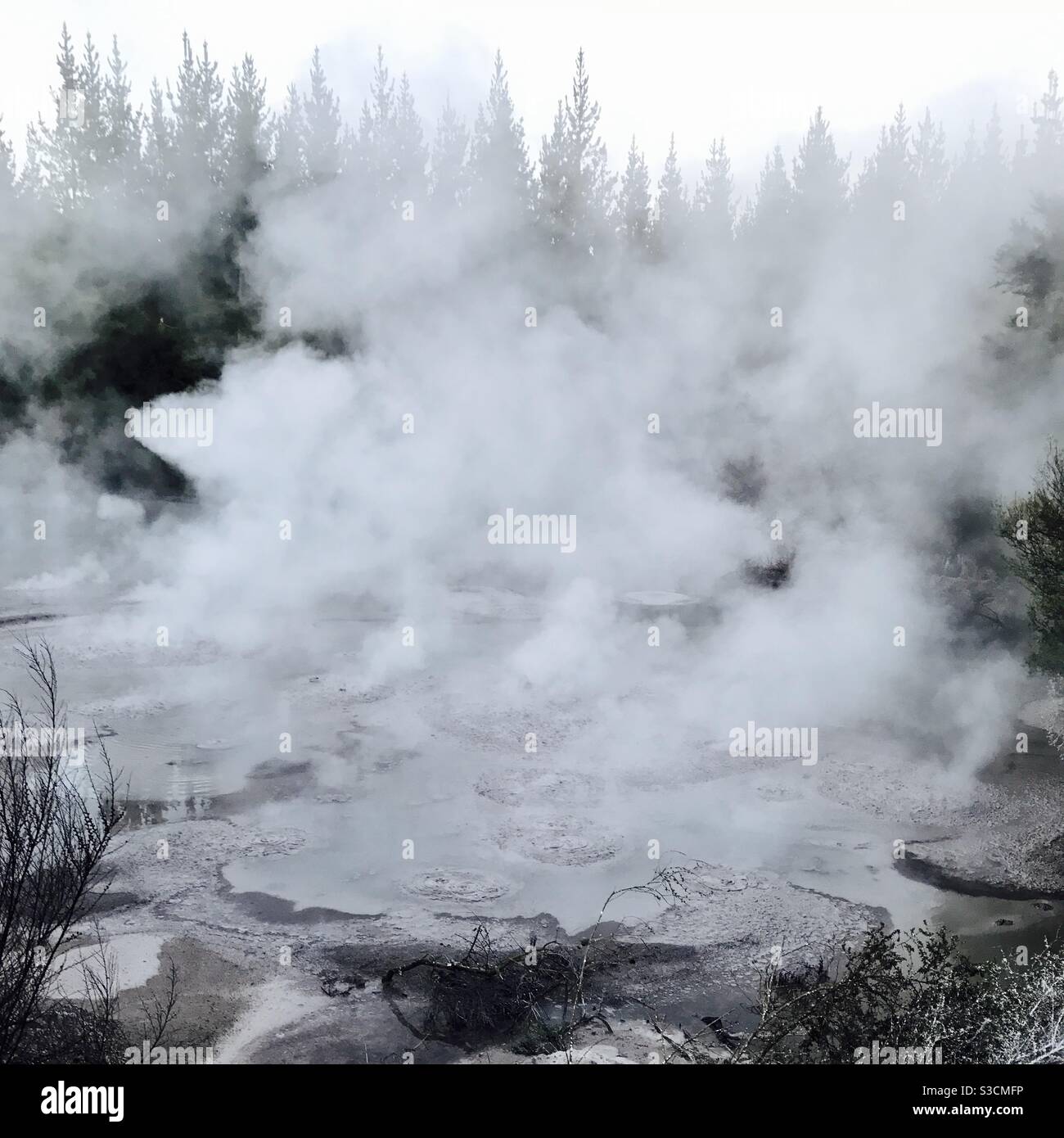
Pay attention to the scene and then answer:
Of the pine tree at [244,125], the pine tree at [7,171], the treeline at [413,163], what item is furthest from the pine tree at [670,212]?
the pine tree at [7,171]

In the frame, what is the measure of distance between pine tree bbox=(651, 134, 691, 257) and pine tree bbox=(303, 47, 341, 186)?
32.3 feet

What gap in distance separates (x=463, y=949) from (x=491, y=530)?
13.3 m

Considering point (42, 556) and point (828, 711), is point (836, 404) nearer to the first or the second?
point (828, 711)

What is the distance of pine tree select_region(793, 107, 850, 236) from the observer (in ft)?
79.1

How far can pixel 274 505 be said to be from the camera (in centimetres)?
1870

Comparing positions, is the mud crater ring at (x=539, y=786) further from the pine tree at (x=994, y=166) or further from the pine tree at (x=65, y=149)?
the pine tree at (x=65, y=149)

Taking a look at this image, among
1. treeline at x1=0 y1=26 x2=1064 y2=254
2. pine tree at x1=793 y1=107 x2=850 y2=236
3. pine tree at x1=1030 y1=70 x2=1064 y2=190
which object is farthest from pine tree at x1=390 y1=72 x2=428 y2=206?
pine tree at x1=1030 y1=70 x2=1064 y2=190

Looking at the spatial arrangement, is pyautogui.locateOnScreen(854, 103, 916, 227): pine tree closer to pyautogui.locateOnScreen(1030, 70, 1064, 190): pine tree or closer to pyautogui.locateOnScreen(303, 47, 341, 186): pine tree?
pyautogui.locateOnScreen(1030, 70, 1064, 190): pine tree

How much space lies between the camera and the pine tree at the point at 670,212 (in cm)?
2362

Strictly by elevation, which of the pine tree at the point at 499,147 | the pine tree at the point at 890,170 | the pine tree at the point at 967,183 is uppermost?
the pine tree at the point at 499,147

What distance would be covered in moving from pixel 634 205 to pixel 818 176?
5849mm

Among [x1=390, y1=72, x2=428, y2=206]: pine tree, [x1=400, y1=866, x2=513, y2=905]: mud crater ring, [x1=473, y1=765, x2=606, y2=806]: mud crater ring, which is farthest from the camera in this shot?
[x1=390, y1=72, x2=428, y2=206]: pine tree

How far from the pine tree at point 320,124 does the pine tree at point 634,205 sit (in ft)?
29.3
